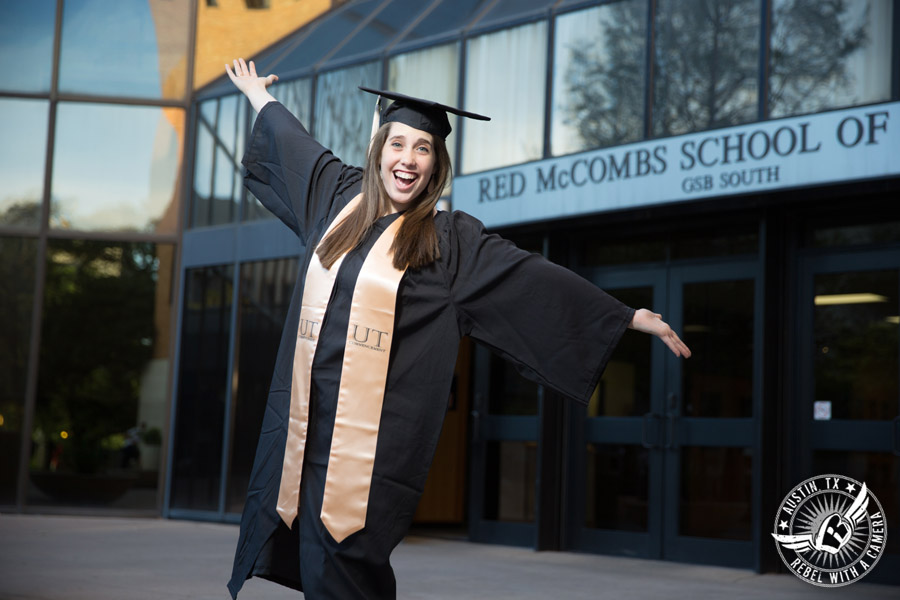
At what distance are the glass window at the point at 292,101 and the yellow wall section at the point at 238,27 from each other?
3.29 ft

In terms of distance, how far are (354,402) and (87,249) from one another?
9.97m

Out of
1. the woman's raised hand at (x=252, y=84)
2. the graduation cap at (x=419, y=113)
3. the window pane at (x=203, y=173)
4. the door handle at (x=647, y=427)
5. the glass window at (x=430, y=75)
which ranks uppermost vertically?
the glass window at (x=430, y=75)

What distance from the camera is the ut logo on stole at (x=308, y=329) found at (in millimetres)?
2861

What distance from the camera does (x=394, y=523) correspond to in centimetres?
284

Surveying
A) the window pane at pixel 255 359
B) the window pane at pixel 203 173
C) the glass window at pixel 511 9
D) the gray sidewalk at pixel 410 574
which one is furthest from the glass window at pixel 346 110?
the gray sidewalk at pixel 410 574

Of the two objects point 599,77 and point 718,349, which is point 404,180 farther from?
point 599,77

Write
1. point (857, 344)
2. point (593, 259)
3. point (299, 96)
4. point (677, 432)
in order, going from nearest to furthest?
point (857, 344)
point (677, 432)
point (593, 259)
point (299, 96)

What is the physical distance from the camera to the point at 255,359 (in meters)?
11.3

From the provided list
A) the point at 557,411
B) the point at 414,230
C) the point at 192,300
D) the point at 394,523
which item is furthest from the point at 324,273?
the point at 192,300

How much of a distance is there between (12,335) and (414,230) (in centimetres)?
1005

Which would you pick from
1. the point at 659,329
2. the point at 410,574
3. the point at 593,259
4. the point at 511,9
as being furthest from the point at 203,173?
the point at 659,329

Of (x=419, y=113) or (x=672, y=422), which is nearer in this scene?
(x=419, y=113)

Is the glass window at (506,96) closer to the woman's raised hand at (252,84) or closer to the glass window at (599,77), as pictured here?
the glass window at (599,77)

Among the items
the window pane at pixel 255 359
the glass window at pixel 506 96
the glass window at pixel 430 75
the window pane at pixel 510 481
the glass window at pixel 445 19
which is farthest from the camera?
the window pane at pixel 255 359
